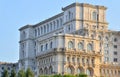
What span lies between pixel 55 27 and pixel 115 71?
126 ft

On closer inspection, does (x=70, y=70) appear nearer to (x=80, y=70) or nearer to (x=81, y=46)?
(x=80, y=70)

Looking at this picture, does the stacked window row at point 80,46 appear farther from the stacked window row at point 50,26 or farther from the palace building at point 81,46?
the stacked window row at point 50,26

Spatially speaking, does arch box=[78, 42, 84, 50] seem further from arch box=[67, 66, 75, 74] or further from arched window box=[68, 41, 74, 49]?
arch box=[67, 66, 75, 74]

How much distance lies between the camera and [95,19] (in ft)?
560

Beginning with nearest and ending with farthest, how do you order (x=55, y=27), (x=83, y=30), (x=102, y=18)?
(x=83, y=30) < (x=102, y=18) < (x=55, y=27)

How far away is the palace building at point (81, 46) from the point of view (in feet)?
484

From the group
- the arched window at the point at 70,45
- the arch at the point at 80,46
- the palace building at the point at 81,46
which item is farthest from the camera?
the arch at the point at 80,46

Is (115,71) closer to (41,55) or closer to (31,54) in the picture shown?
(41,55)

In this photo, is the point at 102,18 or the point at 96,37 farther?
the point at 102,18

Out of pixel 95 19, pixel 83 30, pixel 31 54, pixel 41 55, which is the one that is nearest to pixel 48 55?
pixel 41 55

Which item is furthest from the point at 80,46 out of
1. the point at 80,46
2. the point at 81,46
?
the point at 81,46

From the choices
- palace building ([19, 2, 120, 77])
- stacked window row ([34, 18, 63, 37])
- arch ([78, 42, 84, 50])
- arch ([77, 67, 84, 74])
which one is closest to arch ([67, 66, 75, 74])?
palace building ([19, 2, 120, 77])

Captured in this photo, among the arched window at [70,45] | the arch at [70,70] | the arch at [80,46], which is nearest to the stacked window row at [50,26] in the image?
the arch at [80,46]

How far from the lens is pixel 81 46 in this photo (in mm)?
152250
